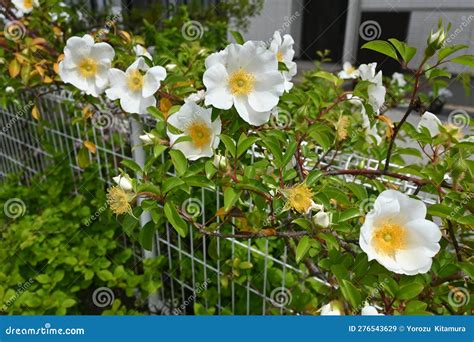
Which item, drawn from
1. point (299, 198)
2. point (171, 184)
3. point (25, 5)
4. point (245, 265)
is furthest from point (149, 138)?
point (25, 5)

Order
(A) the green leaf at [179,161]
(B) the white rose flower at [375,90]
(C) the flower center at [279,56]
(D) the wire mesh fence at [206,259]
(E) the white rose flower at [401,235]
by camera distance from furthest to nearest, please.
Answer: (D) the wire mesh fence at [206,259] < (C) the flower center at [279,56] < (B) the white rose flower at [375,90] < (A) the green leaf at [179,161] < (E) the white rose flower at [401,235]

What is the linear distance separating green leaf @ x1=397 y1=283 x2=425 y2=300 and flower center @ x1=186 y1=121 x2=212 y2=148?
1.76ft

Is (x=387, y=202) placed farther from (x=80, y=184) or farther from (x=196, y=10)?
(x=196, y=10)

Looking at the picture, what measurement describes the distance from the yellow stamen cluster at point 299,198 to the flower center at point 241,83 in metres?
0.26

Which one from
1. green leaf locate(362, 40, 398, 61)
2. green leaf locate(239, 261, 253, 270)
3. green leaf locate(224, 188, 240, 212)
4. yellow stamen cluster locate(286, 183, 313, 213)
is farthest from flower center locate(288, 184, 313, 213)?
green leaf locate(239, 261, 253, 270)

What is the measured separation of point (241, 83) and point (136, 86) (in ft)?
1.11

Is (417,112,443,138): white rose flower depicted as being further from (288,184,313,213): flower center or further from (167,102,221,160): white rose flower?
(167,102,221,160): white rose flower

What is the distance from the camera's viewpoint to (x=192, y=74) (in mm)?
1449

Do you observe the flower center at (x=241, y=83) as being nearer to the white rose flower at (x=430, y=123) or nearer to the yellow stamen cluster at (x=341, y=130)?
the yellow stamen cluster at (x=341, y=130)

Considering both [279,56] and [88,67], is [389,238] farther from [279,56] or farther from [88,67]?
[88,67]

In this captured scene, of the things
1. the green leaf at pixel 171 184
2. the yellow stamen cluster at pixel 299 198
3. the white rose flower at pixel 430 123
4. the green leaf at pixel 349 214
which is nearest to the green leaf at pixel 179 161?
the green leaf at pixel 171 184

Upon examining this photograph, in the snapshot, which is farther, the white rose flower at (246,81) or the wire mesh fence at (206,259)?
the wire mesh fence at (206,259)

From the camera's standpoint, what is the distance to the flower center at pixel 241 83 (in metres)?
0.95

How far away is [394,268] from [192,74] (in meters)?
0.96
